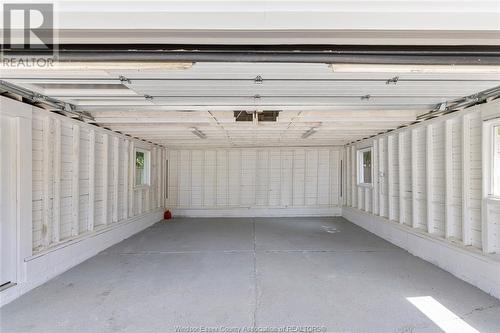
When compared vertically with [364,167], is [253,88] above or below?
above

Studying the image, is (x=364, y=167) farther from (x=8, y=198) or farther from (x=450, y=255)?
(x=8, y=198)

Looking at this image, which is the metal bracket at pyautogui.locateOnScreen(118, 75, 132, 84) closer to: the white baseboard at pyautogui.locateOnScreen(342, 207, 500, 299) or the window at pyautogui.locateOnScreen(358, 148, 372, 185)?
the white baseboard at pyautogui.locateOnScreen(342, 207, 500, 299)

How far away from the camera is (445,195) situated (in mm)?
3936

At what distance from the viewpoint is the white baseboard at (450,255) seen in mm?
3049

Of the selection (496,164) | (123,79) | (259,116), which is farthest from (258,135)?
(496,164)

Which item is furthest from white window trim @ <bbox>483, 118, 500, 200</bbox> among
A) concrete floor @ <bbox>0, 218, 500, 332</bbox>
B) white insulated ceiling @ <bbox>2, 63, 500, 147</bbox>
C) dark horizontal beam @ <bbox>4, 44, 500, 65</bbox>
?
dark horizontal beam @ <bbox>4, 44, 500, 65</bbox>

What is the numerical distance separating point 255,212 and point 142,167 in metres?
3.52

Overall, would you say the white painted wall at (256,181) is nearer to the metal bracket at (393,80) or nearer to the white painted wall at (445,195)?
the white painted wall at (445,195)

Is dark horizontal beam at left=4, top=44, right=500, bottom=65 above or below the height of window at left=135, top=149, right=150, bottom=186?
above

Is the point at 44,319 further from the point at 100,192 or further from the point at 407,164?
the point at 407,164

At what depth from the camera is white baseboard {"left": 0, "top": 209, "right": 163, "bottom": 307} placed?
306 centimetres

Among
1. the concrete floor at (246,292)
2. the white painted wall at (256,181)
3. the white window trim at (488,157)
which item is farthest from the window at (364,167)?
the white window trim at (488,157)

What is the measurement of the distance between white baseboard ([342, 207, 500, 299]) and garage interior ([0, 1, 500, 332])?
0.9 inches

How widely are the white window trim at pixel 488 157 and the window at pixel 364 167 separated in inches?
144
